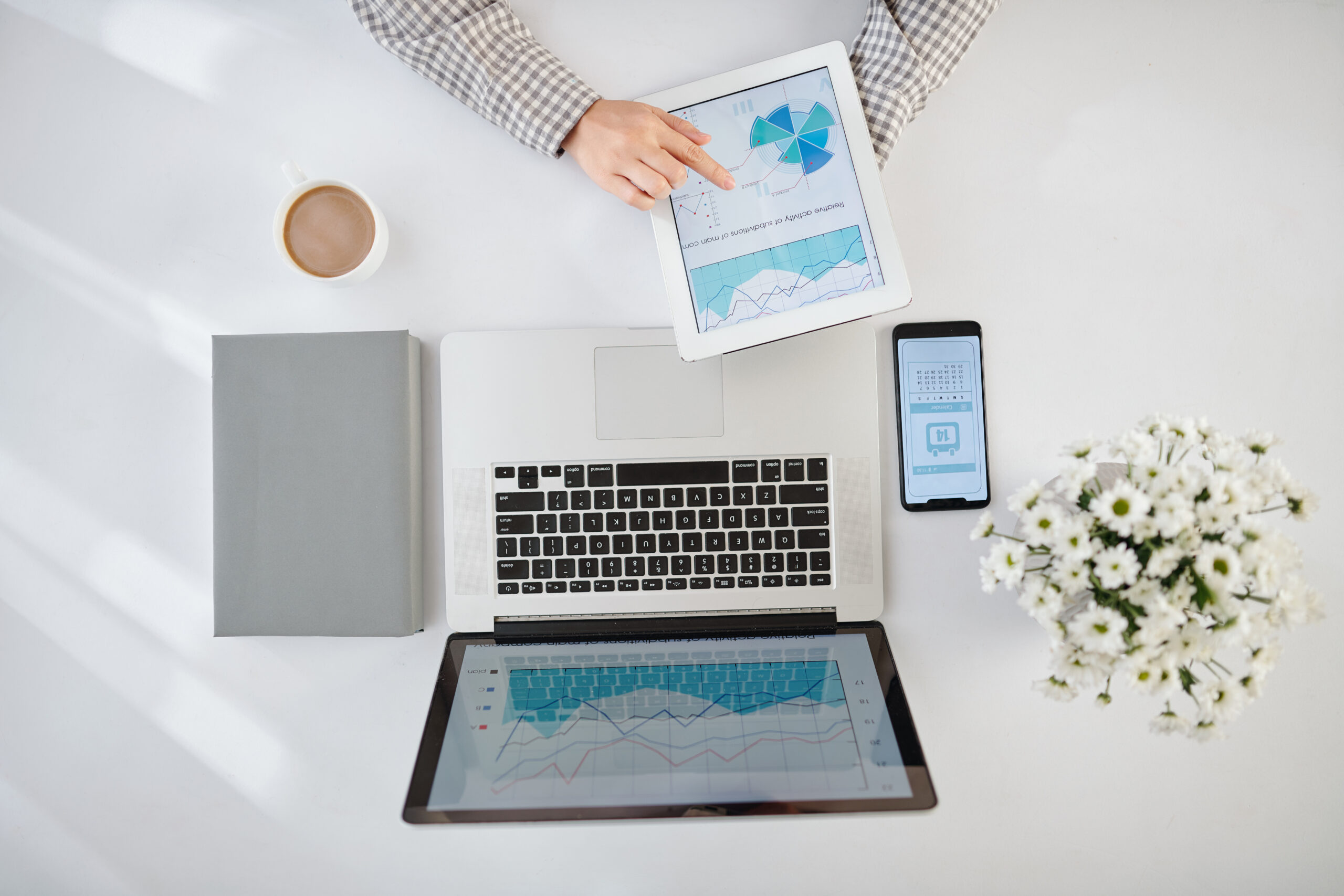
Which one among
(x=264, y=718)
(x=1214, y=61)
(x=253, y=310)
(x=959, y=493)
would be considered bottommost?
(x=264, y=718)

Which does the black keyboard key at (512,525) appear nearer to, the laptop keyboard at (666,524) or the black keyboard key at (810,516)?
the laptop keyboard at (666,524)

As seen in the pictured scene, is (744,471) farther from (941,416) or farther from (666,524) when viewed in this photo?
(941,416)

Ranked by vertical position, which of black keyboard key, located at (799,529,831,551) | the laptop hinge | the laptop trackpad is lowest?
the laptop hinge

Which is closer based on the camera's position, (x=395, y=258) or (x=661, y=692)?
(x=661, y=692)

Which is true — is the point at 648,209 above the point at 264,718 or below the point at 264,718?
above

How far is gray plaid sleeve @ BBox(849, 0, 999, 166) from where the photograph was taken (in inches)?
31.3

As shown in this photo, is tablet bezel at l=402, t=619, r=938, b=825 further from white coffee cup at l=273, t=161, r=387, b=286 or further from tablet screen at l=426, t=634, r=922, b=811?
white coffee cup at l=273, t=161, r=387, b=286

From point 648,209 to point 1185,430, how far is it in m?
0.57

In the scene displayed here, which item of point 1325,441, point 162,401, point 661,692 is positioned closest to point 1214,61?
point 1325,441

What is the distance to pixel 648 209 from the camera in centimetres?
80

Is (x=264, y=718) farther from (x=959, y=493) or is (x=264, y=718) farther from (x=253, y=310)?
(x=959, y=493)

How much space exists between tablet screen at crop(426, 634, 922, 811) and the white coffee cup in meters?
0.46

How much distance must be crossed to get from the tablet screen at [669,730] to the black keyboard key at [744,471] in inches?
7.3

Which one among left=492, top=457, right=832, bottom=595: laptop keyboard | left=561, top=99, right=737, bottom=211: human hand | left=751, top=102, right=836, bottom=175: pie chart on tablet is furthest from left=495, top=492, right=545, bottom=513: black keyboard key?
left=751, top=102, right=836, bottom=175: pie chart on tablet
